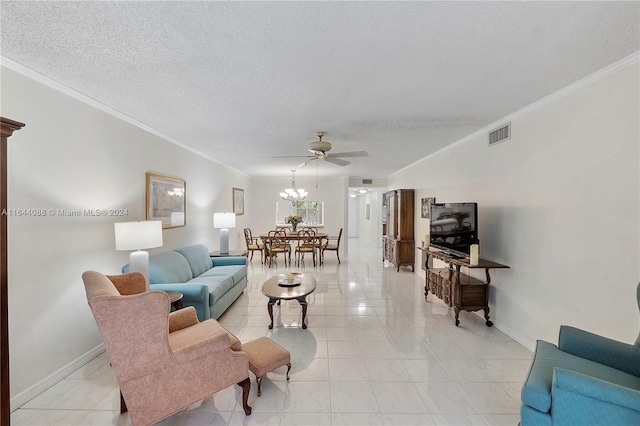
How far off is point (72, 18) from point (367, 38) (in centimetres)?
172

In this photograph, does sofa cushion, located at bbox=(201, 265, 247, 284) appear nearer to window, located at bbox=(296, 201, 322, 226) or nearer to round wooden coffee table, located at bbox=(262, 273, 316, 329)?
round wooden coffee table, located at bbox=(262, 273, 316, 329)

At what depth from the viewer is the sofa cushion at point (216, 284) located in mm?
3277

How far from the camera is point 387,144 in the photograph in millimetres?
4383

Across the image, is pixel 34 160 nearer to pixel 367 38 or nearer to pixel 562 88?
pixel 367 38

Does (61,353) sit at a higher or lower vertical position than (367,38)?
lower

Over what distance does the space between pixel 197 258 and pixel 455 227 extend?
3.96 metres

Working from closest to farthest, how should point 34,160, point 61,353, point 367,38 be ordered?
1. point 367,38
2. point 34,160
3. point 61,353

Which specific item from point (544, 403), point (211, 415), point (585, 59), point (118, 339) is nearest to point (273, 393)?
point (211, 415)

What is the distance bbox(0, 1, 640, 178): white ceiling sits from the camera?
4.76 feet

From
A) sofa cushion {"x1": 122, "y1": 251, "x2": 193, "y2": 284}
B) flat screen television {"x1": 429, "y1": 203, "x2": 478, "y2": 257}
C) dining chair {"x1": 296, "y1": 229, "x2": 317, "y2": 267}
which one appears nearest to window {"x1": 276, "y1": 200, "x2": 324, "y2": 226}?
dining chair {"x1": 296, "y1": 229, "x2": 317, "y2": 267}

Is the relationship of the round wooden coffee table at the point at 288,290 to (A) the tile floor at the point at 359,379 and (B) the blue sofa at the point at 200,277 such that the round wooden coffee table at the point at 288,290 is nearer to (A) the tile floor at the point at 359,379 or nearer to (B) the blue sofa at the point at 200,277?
(A) the tile floor at the point at 359,379

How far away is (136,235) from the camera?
2.60 metres

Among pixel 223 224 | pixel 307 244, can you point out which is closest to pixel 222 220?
pixel 223 224

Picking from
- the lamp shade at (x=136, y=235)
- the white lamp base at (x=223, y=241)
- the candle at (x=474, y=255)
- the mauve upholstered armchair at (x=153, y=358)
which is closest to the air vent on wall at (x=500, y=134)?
the candle at (x=474, y=255)
